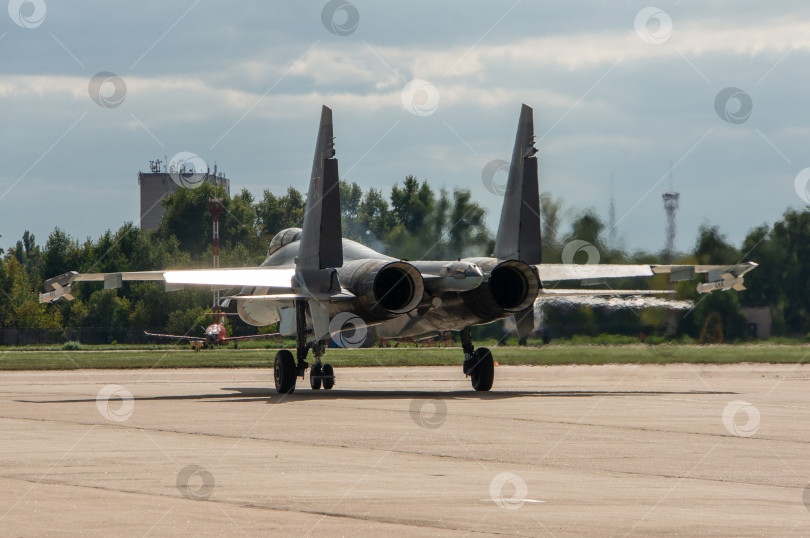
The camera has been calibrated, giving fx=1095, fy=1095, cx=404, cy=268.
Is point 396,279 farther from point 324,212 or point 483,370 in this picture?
point 483,370

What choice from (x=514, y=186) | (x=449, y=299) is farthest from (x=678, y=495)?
(x=514, y=186)

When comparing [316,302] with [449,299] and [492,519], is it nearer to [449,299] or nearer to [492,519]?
[449,299]

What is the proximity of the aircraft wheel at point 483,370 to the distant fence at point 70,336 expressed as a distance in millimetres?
62711

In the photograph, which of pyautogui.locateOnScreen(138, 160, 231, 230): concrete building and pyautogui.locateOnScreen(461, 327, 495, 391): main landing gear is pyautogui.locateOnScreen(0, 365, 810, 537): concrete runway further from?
pyautogui.locateOnScreen(138, 160, 231, 230): concrete building

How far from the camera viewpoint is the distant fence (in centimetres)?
8344

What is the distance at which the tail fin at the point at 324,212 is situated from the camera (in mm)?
22797

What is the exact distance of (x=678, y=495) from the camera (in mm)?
9547

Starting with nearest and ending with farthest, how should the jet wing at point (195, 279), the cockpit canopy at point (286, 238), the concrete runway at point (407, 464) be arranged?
1. the concrete runway at point (407, 464)
2. the jet wing at point (195, 279)
3. the cockpit canopy at point (286, 238)

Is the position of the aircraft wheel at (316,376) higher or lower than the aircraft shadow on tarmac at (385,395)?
higher

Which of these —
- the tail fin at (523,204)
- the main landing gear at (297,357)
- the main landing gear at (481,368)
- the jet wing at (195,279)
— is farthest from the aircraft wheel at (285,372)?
the tail fin at (523,204)

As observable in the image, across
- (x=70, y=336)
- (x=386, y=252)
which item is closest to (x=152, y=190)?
(x=70, y=336)

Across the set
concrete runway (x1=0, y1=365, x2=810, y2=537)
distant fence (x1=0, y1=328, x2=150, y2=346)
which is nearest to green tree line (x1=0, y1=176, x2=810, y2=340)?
distant fence (x1=0, y1=328, x2=150, y2=346)

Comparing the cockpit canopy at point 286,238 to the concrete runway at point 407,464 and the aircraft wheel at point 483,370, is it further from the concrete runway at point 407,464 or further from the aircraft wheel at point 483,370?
the aircraft wheel at point 483,370

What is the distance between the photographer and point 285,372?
24.0 m
